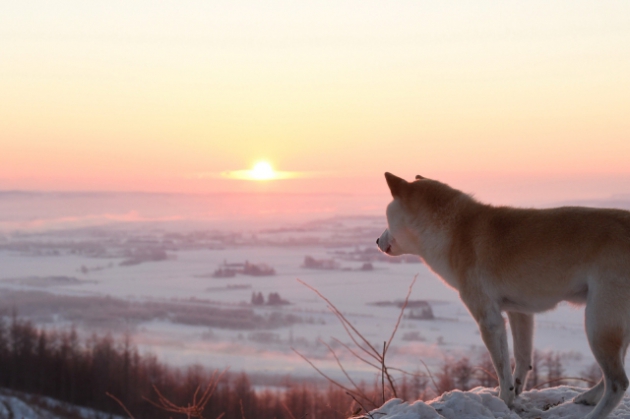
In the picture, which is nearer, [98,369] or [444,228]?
[444,228]

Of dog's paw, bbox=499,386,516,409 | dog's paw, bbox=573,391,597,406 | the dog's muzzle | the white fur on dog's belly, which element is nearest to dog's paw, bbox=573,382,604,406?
dog's paw, bbox=573,391,597,406

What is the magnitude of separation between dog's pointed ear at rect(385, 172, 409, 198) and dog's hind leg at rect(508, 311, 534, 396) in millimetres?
1826

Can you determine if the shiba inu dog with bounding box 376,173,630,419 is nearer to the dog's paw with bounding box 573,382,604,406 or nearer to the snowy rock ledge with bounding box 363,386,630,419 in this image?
the dog's paw with bounding box 573,382,604,406

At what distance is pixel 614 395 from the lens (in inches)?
200

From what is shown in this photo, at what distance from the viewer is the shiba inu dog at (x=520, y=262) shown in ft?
16.2

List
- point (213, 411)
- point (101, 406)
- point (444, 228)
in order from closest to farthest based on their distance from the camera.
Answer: point (444, 228)
point (213, 411)
point (101, 406)

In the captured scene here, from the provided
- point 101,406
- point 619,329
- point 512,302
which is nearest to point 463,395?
point 512,302

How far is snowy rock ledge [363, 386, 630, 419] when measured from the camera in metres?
5.16

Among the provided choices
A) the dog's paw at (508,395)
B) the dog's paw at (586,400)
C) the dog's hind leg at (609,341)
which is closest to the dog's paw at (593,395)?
the dog's paw at (586,400)

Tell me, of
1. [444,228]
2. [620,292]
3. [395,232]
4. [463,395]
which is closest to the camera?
[620,292]

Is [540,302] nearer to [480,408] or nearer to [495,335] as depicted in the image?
[495,335]

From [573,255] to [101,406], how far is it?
92555 mm

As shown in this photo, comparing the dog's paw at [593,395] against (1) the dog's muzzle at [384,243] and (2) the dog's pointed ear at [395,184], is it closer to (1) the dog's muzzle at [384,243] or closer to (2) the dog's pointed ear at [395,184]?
(1) the dog's muzzle at [384,243]

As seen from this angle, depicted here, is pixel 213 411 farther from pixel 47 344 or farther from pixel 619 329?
pixel 619 329
